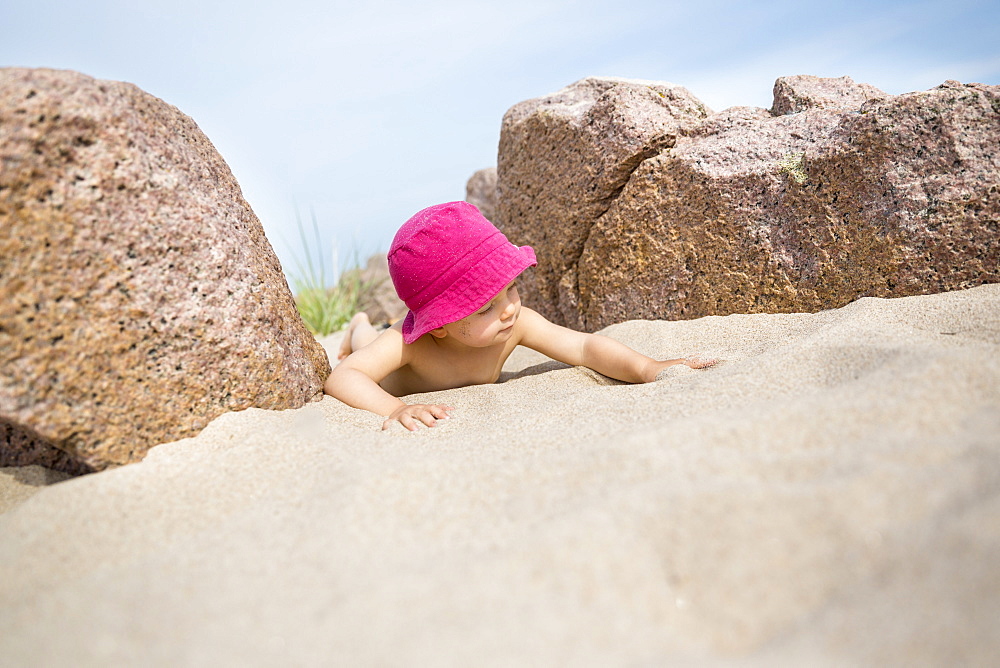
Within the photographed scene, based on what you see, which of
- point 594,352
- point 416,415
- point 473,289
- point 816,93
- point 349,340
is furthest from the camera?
point 349,340

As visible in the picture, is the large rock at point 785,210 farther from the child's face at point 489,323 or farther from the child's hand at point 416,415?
the child's hand at point 416,415

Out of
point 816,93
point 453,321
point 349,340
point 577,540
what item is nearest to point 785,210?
point 816,93

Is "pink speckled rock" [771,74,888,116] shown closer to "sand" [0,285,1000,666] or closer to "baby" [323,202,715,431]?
"baby" [323,202,715,431]

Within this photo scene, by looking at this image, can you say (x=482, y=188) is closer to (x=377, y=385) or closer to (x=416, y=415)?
(x=377, y=385)

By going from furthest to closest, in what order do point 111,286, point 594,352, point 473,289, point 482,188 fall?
point 482,188 → point 594,352 → point 473,289 → point 111,286

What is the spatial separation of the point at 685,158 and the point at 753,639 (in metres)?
2.63

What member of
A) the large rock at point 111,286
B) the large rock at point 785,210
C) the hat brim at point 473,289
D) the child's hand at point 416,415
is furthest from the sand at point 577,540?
the large rock at point 785,210

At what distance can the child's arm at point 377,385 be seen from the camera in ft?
7.79

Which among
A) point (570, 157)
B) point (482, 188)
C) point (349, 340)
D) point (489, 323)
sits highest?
point (570, 157)

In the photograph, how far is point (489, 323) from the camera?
2832 mm

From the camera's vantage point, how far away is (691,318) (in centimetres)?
340

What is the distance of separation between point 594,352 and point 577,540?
5.74 ft

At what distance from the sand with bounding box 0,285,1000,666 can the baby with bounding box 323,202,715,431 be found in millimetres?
740

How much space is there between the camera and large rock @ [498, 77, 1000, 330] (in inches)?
106
